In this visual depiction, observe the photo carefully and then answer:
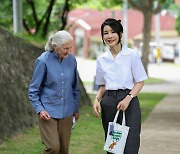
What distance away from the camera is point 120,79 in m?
5.82

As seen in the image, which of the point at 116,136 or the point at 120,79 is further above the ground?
the point at 120,79

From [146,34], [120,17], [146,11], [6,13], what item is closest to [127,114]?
[6,13]

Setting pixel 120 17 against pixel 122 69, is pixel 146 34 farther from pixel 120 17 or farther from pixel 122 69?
pixel 120 17

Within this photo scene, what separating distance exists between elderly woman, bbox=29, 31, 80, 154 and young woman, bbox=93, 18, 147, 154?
14.4 inches

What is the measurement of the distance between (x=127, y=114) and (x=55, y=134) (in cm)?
76

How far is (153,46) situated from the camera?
70000 millimetres

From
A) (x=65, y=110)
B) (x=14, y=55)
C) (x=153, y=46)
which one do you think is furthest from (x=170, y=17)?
(x=65, y=110)

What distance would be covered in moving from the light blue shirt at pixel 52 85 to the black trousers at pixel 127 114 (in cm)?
43

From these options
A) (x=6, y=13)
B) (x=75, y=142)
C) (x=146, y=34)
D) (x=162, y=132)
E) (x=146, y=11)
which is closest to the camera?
(x=75, y=142)

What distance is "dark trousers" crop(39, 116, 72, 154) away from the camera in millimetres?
6016

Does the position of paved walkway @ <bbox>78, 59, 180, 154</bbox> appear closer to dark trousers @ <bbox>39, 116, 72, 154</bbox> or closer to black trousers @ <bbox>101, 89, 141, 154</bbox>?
dark trousers @ <bbox>39, 116, 72, 154</bbox>

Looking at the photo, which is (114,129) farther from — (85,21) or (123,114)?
(85,21)

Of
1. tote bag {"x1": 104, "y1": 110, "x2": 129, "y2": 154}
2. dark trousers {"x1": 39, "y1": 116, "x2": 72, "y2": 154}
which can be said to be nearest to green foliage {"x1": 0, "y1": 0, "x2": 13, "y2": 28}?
dark trousers {"x1": 39, "y1": 116, "x2": 72, "y2": 154}

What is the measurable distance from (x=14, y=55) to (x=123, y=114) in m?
6.04
